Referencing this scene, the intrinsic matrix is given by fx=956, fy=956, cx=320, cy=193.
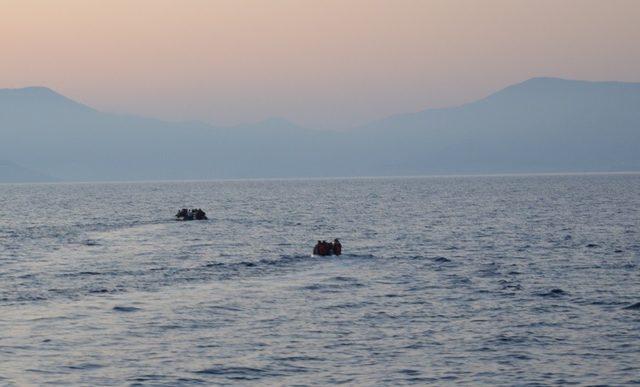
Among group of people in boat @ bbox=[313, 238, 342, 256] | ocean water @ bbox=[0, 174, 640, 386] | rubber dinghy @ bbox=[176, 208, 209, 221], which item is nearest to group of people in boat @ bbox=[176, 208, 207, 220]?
rubber dinghy @ bbox=[176, 208, 209, 221]

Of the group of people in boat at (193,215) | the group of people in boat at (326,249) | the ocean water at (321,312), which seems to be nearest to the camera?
the ocean water at (321,312)

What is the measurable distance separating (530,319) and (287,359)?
41.4 ft

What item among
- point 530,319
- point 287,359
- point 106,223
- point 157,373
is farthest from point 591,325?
point 106,223

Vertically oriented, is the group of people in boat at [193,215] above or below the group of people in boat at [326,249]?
above

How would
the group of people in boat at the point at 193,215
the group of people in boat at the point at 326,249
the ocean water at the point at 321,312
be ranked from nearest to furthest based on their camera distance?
the ocean water at the point at 321,312 < the group of people in boat at the point at 326,249 < the group of people in boat at the point at 193,215

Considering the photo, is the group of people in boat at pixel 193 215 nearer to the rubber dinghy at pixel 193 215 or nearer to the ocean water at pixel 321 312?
the rubber dinghy at pixel 193 215

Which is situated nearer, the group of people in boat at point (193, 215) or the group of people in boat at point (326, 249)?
the group of people in boat at point (326, 249)

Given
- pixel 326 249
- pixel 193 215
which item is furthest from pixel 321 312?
pixel 193 215

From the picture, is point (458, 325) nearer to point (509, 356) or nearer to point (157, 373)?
point (509, 356)

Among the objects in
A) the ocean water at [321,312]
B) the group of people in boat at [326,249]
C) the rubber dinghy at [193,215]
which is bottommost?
the ocean water at [321,312]

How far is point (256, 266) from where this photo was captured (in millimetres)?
62719

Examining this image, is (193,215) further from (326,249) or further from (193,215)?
(326,249)

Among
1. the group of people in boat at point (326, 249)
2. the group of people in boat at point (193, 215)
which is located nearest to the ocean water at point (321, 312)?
the group of people in boat at point (326, 249)

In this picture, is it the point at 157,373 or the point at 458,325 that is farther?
the point at 458,325
